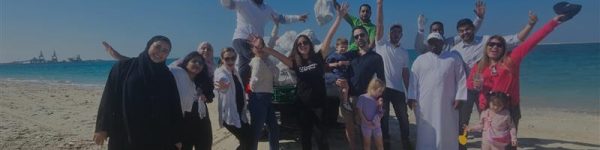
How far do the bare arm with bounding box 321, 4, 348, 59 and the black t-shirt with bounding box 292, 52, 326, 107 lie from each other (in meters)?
0.26

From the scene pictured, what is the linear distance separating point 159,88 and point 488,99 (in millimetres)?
3260

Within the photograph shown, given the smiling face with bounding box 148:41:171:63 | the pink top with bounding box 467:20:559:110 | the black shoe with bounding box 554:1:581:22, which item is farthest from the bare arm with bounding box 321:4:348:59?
the black shoe with bounding box 554:1:581:22

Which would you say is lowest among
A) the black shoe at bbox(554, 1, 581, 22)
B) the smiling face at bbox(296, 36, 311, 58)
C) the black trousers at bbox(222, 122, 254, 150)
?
the black trousers at bbox(222, 122, 254, 150)

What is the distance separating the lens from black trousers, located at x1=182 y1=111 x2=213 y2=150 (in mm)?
4518

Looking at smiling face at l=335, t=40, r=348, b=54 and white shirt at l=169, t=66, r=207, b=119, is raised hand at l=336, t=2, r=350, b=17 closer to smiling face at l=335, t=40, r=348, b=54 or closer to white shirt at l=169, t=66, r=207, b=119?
smiling face at l=335, t=40, r=348, b=54

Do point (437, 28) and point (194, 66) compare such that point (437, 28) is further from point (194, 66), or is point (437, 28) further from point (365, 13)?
point (194, 66)

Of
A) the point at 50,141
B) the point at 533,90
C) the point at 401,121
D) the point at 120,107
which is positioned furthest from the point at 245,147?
the point at 533,90

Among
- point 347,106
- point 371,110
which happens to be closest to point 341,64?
point 347,106

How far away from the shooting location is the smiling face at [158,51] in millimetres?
3912

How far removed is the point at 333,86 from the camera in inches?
233

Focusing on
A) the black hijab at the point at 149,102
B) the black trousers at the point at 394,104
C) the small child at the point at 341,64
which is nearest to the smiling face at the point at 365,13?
the small child at the point at 341,64

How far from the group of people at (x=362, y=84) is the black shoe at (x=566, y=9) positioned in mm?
10

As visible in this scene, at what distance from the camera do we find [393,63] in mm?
5809

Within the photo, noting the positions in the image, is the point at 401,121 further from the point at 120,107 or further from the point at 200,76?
the point at 120,107
